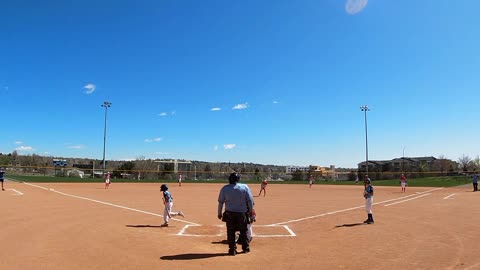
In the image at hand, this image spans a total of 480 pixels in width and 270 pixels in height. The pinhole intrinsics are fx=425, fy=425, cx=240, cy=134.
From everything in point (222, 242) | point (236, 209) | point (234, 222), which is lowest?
point (222, 242)

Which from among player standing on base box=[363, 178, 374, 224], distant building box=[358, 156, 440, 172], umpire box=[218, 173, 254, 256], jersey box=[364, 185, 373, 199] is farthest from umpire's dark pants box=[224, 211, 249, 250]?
distant building box=[358, 156, 440, 172]

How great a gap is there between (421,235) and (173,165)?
94808mm

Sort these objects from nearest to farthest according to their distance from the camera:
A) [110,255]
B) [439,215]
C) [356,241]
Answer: [110,255] → [356,241] → [439,215]

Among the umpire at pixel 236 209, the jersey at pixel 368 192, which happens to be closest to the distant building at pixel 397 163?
the jersey at pixel 368 192

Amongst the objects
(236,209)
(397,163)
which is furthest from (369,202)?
(397,163)

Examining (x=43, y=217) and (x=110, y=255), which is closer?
(x=110, y=255)

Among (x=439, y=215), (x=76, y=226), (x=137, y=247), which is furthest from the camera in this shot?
(x=439, y=215)

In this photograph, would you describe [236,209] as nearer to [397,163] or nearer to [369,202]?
[369,202]

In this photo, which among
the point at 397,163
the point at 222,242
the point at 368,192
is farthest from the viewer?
the point at 397,163

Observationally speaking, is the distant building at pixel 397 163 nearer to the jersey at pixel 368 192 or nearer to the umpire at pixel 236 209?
the jersey at pixel 368 192

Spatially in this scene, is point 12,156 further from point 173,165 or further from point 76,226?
point 76,226

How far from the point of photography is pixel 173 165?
104062 mm

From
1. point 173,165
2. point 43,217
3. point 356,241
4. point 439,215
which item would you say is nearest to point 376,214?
point 439,215

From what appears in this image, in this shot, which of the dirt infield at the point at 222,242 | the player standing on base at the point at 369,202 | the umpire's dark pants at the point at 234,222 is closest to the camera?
the dirt infield at the point at 222,242
